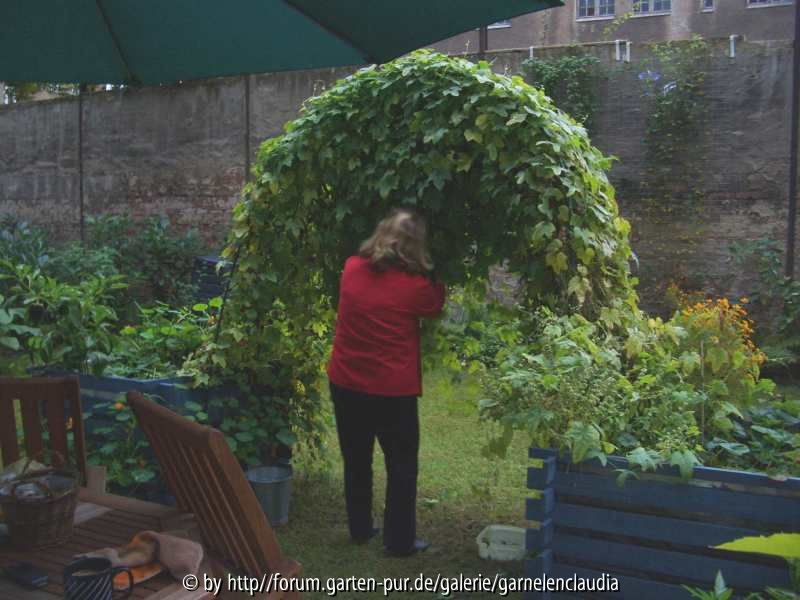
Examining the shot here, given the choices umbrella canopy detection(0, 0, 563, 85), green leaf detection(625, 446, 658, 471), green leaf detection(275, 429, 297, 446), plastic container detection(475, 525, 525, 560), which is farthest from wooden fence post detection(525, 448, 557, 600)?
green leaf detection(275, 429, 297, 446)

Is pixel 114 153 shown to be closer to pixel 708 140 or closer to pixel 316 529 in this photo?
pixel 708 140

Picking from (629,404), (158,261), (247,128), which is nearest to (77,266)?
(158,261)

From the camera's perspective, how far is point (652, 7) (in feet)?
63.4

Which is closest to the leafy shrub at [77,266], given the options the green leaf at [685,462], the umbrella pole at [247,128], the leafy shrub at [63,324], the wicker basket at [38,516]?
the umbrella pole at [247,128]

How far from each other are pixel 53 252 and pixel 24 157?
400 centimetres

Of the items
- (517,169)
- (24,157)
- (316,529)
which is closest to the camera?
(517,169)

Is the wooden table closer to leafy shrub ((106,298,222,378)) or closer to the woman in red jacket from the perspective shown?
the woman in red jacket

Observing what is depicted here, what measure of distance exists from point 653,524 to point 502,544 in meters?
1.12

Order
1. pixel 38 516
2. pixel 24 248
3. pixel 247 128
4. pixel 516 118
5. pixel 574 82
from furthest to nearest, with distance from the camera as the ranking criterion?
1. pixel 247 128
2. pixel 24 248
3. pixel 574 82
4. pixel 516 118
5. pixel 38 516

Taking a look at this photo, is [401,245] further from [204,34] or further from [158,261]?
[158,261]

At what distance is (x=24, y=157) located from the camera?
534 inches

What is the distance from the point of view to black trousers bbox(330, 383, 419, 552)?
13.0 feet

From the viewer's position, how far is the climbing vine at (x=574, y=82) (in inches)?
367

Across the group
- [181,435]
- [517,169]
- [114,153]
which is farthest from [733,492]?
[114,153]
